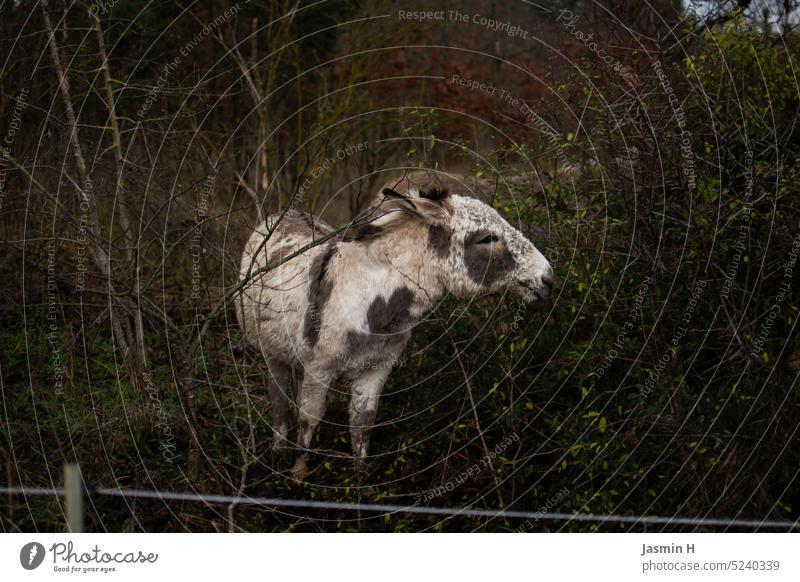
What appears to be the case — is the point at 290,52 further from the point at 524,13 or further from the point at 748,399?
the point at 748,399

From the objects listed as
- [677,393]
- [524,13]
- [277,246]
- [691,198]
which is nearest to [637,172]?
[691,198]

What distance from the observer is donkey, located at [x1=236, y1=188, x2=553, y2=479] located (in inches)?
267

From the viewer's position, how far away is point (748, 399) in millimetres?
6203

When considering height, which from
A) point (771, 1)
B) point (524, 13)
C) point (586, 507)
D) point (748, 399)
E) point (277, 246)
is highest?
point (524, 13)

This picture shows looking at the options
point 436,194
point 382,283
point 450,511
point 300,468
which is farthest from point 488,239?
point 300,468

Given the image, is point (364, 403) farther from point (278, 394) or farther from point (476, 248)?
point (476, 248)

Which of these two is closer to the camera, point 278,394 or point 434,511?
point 434,511

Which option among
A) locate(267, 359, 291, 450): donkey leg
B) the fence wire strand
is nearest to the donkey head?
the fence wire strand

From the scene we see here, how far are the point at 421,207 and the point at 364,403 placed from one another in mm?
1588

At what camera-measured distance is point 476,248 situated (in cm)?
681

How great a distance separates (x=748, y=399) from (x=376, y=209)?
300 centimetres

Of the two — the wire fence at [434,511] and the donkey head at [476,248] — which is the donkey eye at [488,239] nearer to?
the donkey head at [476,248]

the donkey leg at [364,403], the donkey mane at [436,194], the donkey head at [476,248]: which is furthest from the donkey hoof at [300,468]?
the donkey mane at [436,194]

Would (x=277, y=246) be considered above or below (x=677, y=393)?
above
